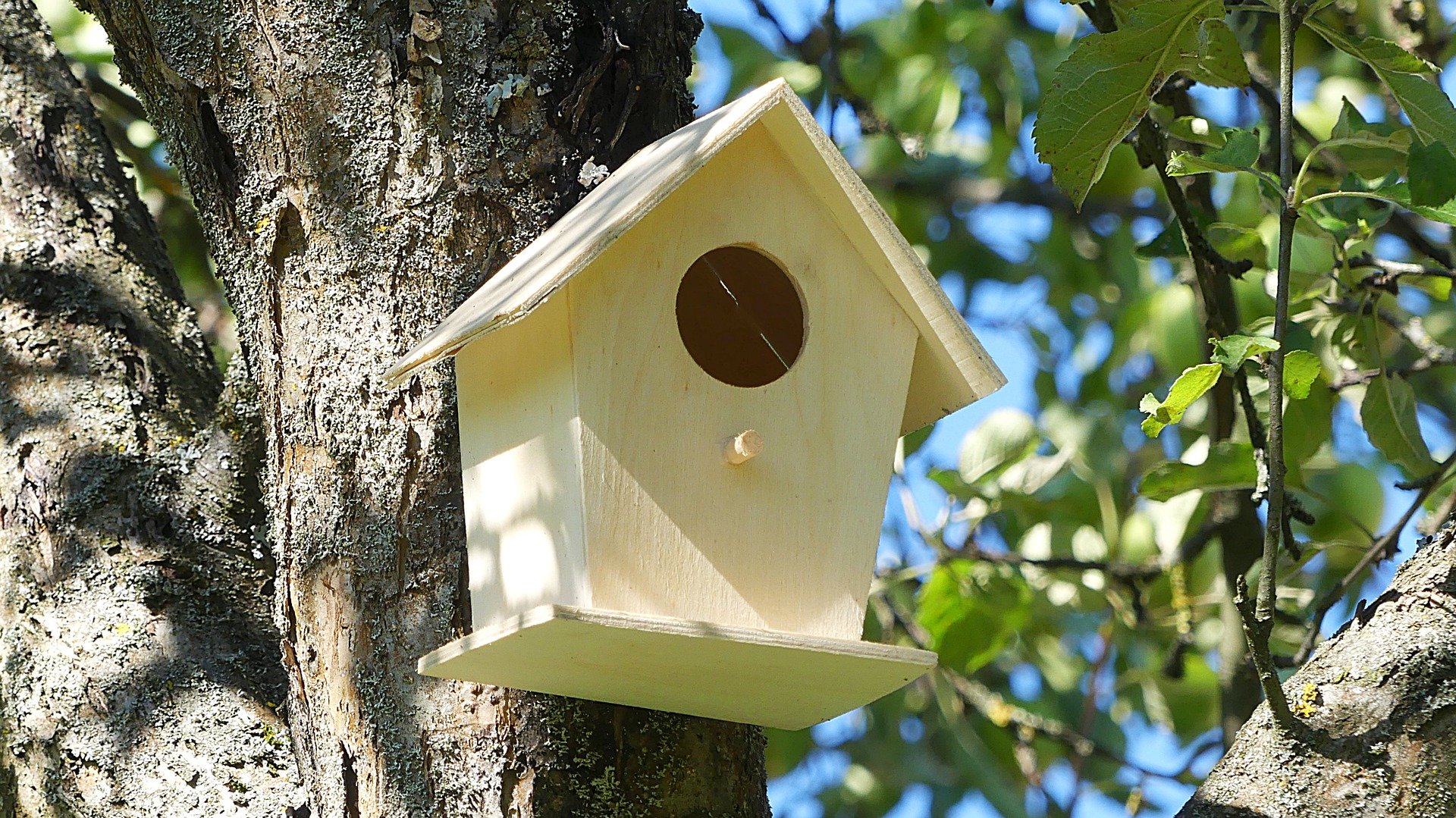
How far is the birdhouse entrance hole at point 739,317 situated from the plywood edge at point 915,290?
131 millimetres

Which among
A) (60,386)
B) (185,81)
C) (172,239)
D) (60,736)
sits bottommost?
(60,736)

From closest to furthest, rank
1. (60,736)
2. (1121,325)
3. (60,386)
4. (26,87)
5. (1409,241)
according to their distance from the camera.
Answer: (60,736) → (60,386) → (26,87) → (1409,241) → (1121,325)

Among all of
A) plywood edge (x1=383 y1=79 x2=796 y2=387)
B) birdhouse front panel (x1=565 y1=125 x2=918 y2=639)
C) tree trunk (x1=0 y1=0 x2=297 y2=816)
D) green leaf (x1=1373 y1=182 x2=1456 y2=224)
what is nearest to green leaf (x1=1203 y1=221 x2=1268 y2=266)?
green leaf (x1=1373 y1=182 x2=1456 y2=224)

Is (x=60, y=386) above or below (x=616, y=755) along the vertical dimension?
above

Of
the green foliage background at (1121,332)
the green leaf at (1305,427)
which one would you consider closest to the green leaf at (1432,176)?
the green foliage background at (1121,332)

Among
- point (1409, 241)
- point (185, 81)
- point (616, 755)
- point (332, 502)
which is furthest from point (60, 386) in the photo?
point (1409, 241)

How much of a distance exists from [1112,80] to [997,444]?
1685mm

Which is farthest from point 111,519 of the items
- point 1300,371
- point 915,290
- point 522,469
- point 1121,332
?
point 1121,332

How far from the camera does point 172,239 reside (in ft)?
11.6

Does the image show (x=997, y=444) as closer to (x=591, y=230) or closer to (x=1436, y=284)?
(x=1436, y=284)

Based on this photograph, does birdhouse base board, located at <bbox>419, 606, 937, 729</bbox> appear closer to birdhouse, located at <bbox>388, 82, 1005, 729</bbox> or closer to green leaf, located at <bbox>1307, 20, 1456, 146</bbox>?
birdhouse, located at <bbox>388, 82, 1005, 729</bbox>

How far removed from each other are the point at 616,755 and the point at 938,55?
3.01 metres

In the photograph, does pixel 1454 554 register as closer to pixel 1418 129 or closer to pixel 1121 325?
pixel 1418 129

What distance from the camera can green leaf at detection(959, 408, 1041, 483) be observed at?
9.71 feet
